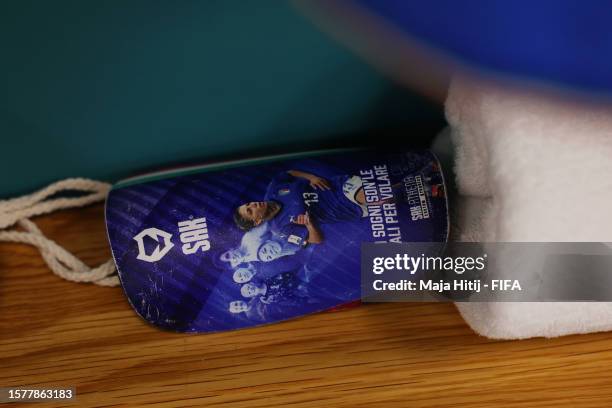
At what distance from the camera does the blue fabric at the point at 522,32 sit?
243 mm

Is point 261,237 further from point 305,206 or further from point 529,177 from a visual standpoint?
point 529,177

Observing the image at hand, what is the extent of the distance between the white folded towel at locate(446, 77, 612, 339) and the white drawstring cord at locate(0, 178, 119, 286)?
0.39 meters


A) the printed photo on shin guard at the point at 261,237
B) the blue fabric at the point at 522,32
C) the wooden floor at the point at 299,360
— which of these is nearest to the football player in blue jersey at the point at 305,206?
the printed photo on shin guard at the point at 261,237

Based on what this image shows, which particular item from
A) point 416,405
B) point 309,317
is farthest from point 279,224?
point 416,405

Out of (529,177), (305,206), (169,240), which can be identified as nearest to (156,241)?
(169,240)

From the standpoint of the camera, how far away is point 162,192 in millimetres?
645

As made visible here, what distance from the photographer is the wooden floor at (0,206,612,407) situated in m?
0.59

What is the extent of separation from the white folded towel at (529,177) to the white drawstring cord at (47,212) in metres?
0.39

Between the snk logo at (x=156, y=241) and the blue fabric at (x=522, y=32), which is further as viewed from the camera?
the snk logo at (x=156, y=241)

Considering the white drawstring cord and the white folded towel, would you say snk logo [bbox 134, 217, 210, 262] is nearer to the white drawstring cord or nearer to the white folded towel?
the white drawstring cord

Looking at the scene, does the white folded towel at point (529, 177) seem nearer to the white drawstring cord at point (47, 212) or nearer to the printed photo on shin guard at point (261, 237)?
the printed photo on shin guard at point (261, 237)

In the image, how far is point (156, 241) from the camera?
2.01ft

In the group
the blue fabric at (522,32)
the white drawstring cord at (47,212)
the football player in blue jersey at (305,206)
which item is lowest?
the white drawstring cord at (47,212)

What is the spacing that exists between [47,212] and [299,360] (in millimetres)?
349
